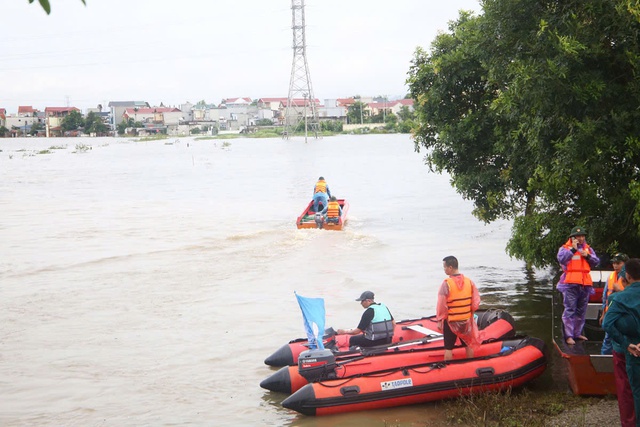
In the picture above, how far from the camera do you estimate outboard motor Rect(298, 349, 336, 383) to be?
10.4 metres

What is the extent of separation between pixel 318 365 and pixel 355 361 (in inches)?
20.4

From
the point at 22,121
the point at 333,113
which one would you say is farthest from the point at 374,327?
the point at 22,121

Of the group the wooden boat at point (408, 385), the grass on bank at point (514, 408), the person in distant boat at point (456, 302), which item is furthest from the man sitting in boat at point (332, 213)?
the grass on bank at point (514, 408)

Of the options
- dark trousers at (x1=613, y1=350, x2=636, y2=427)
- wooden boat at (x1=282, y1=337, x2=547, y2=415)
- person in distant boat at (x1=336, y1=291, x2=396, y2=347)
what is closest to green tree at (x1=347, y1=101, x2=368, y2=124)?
person in distant boat at (x1=336, y1=291, x2=396, y2=347)

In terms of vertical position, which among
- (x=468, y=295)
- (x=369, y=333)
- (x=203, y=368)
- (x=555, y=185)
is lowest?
(x=203, y=368)

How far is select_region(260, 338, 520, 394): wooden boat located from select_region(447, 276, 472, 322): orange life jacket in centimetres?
72

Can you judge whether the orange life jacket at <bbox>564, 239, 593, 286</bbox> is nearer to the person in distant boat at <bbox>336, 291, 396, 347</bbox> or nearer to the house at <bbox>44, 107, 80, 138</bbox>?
the person in distant boat at <bbox>336, 291, 396, 347</bbox>

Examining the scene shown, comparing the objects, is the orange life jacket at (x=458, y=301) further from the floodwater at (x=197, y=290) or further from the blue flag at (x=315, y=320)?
the blue flag at (x=315, y=320)

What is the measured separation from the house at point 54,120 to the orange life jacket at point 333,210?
16792cm

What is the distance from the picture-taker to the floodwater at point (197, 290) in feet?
38.2

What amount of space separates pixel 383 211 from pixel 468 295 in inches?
975

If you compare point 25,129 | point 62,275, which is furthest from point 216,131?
point 62,275

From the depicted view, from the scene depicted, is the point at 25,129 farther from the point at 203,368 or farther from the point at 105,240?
the point at 203,368

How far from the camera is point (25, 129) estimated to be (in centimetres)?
19075
